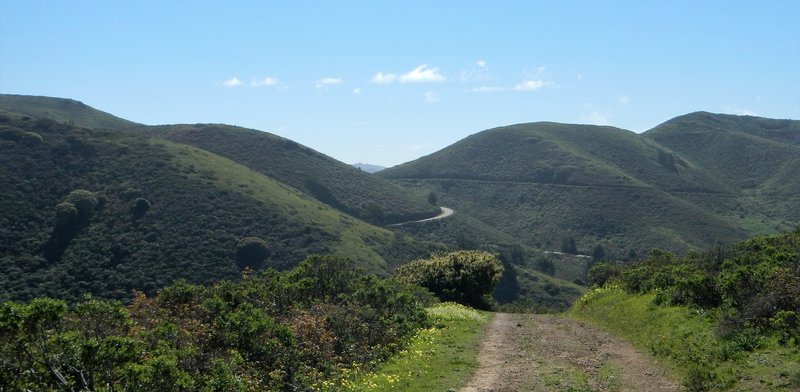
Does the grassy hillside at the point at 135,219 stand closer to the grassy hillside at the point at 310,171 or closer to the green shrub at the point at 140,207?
the green shrub at the point at 140,207

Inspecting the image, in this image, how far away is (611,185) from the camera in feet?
417

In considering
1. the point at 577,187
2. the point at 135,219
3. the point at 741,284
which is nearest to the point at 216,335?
the point at 741,284

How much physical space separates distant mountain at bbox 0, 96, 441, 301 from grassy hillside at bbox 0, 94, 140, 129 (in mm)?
57181

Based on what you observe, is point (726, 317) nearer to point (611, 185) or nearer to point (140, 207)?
point (140, 207)

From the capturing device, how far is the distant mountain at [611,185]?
354 ft

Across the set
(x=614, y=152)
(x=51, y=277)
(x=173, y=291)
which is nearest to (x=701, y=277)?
(x=173, y=291)

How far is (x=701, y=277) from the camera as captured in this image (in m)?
18.2

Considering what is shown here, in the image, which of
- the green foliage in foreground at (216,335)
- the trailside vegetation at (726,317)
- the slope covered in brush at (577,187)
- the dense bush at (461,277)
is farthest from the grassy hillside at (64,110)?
the trailside vegetation at (726,317)

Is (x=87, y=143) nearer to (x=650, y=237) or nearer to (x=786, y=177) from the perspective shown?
(x=650, y=237)

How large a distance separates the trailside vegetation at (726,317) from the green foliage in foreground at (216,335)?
7.22m

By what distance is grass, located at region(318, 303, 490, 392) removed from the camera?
528 inches

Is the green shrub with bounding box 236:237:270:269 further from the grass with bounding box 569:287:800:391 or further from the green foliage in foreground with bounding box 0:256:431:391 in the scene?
the grass with bounding box 569:287:800:391

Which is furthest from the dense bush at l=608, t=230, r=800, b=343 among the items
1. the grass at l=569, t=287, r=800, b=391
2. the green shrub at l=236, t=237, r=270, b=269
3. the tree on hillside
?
the tree on hillside

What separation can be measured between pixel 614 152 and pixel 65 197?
12698cm
